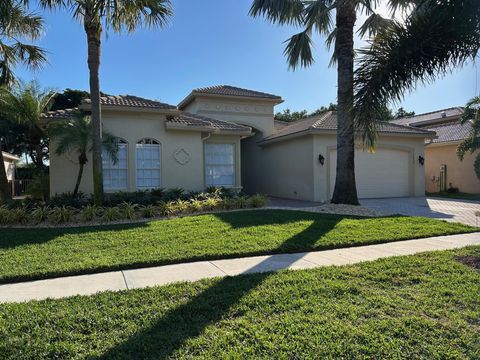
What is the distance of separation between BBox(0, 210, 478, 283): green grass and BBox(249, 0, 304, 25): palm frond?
25.3ft

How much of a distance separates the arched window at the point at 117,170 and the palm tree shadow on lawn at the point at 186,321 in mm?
10665

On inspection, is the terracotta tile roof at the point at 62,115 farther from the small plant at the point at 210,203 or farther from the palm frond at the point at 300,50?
the palm frond at the point at 300,50

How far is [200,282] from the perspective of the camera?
523 cm

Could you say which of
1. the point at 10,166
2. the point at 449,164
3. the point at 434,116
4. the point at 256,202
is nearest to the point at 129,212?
the point at 256,202

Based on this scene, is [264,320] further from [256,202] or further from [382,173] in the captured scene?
[382,173]

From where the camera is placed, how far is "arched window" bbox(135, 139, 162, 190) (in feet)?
49.4

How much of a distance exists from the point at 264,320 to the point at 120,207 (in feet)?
29.3

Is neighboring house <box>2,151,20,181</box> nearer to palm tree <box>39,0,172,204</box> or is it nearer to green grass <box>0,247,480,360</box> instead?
palm tree <box>39,0,172,204</box>

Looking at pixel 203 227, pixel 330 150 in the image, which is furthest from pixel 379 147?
pixel 203 227

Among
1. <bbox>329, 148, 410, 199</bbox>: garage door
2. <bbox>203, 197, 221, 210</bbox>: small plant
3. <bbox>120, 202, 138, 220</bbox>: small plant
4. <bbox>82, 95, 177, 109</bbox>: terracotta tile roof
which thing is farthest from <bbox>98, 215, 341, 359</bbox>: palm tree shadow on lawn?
<bbox>329, 148, 410, 199</bbox>: garage door

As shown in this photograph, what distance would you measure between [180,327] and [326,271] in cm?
282

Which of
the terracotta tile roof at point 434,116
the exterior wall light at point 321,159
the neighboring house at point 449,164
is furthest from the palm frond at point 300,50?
the terracotta tile roof at point 434,116

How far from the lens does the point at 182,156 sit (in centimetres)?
1556

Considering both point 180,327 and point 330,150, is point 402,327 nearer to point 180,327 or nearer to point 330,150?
point 180,327
